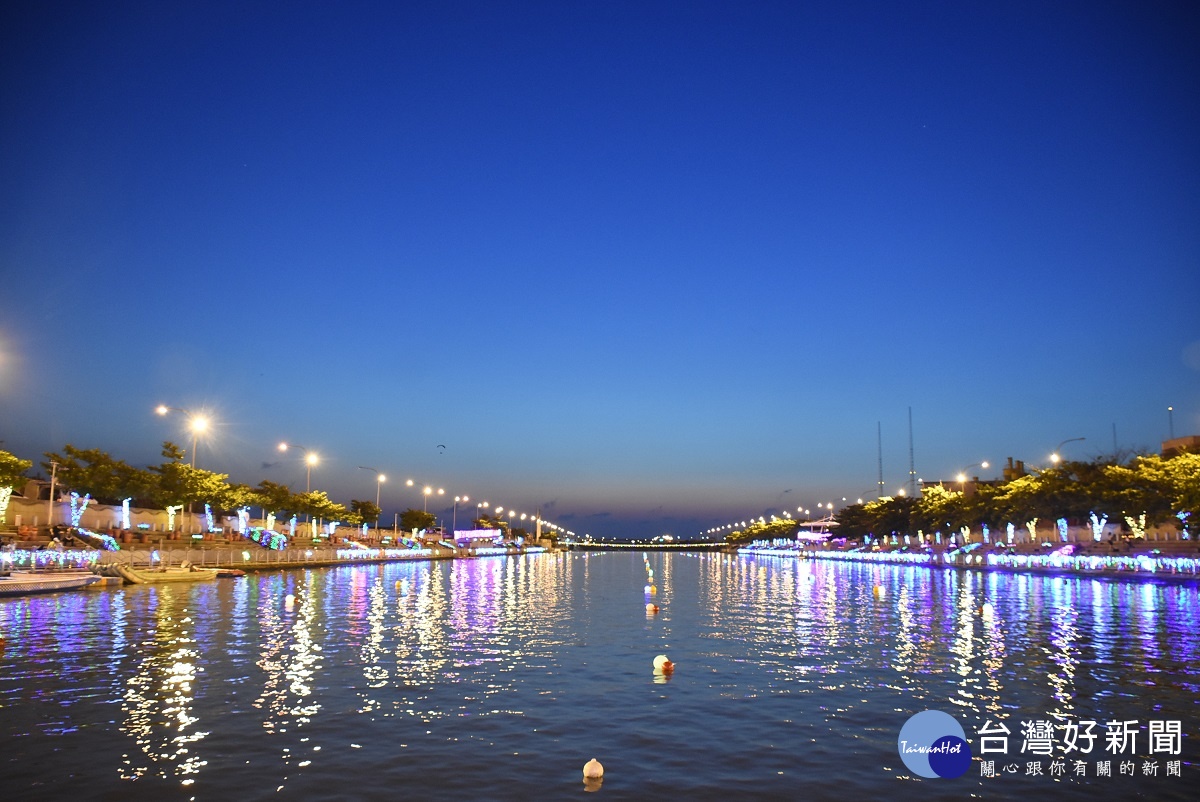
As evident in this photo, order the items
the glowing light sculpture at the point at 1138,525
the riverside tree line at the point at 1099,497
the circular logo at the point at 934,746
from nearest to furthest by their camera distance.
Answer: the circular logo at the point at 934,746 < the riverside tree line at the point at 1099,497 < the glowing light sculpture at the point at 1138,525

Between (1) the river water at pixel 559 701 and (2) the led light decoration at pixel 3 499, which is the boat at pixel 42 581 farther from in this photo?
(2) the led light decoration at pixel 3 499

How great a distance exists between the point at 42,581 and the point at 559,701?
3633 cm

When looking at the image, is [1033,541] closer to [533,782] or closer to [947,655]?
[947,655]

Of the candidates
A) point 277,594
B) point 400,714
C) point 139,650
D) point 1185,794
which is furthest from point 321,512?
point 1185,794

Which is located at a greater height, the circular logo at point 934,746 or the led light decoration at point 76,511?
the led light decoration at point 76,511

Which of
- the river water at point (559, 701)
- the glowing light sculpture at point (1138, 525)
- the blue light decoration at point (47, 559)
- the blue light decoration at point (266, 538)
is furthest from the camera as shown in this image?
the blue light decoration at point (266, 538)

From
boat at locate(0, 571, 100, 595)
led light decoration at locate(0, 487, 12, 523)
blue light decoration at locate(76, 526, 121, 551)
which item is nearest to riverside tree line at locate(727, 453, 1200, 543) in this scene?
boat at locate(0, 571, 100, 595)

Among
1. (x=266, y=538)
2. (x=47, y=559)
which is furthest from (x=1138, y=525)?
(x=266, y=538)

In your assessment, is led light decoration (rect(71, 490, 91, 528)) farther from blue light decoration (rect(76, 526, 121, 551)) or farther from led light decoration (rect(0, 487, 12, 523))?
led light decoration (rect(0, 487, 12, 523))

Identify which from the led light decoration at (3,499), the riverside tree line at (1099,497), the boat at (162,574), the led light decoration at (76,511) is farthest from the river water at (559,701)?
the riverside tree line at (1099,497)

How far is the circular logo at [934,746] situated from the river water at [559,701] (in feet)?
0.87

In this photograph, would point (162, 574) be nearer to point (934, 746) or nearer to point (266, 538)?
point (266, 538)

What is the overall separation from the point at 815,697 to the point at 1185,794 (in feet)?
23.9

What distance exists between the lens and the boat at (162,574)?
49.7 meters
